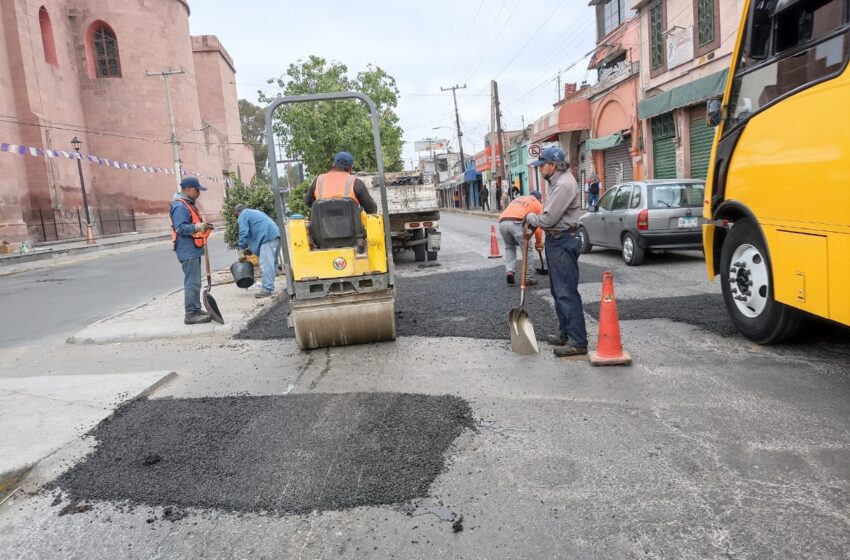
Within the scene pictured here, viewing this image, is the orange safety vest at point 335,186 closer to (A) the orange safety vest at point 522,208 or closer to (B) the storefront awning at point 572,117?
(A) the orange safety vest at point 522,208

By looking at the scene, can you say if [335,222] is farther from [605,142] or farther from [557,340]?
[605,142]


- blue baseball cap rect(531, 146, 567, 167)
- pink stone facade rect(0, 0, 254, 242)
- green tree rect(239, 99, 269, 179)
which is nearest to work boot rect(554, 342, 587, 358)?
blue baseball cap rect(531, 146, 567, 167)

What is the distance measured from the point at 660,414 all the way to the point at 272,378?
3134 mm

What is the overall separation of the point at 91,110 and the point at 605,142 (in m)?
31.8

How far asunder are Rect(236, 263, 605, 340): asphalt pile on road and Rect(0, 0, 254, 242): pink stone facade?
78.8ft

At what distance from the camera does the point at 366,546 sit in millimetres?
2637

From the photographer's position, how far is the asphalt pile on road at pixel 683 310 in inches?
241

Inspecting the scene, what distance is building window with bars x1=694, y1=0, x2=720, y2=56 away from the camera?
16.4 meters

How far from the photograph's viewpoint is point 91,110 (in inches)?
1511

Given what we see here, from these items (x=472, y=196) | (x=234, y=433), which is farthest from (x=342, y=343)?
(x=472, y=196)

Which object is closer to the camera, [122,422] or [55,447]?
[55,447]

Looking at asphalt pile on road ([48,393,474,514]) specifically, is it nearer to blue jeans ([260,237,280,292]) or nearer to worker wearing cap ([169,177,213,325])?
worker wearing cap ([169,177,213,325])

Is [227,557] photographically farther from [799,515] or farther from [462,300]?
[462,300]

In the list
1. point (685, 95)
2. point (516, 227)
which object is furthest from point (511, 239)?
point (685, 95)
